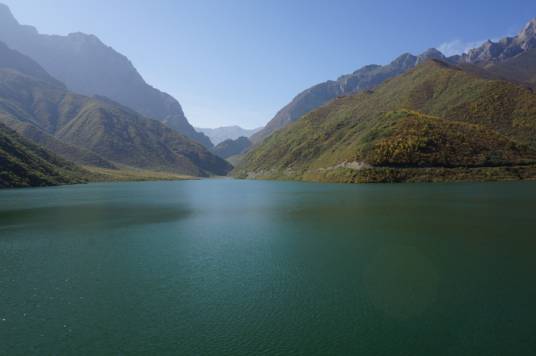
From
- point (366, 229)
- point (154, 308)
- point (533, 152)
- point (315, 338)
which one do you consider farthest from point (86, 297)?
point (533, 152)

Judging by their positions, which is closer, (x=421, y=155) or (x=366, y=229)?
(x=366, y=229)

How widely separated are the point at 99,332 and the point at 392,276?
29227 millimetres

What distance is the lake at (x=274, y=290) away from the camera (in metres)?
22.9

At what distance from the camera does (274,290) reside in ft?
107

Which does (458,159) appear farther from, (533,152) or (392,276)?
(392,276)

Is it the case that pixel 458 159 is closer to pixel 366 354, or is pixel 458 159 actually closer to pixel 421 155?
pixel 421 155

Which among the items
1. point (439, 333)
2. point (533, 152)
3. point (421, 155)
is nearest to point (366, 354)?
point (439, 333)

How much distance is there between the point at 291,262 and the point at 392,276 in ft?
41.4

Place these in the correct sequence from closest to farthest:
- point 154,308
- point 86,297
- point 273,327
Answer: point 273,327
point 154,308
point 86,297

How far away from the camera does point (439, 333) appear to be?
23641mm

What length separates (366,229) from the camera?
61.6 meters

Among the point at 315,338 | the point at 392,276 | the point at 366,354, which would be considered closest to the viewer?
the point at 366,354

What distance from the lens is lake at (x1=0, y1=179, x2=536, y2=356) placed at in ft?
75.0

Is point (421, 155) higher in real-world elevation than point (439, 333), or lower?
higher
